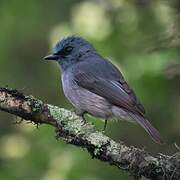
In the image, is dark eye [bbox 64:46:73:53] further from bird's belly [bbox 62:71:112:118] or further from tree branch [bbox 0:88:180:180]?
tree branch [bbox 0:88:180:180]

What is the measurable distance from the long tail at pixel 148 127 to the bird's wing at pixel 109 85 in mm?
57

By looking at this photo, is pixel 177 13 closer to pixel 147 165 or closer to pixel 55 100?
pixel 147 165

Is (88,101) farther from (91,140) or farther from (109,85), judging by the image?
(91,140)

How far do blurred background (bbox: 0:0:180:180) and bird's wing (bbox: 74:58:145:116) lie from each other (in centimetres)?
46

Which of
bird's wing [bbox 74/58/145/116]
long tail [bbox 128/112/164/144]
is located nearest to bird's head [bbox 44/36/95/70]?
bird's wing [bbox 74/58/145/116]

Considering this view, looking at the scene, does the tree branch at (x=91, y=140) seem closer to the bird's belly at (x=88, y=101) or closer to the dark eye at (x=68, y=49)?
the bird's belly at (x=88, y=101)

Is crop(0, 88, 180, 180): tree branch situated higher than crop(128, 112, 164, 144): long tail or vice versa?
crop(128, 112, 164, 144): long tail

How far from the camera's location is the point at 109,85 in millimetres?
8375

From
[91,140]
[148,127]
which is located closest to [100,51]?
[148,127]

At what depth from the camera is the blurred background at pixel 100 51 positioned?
9070 millimetres

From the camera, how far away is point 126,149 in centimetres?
636

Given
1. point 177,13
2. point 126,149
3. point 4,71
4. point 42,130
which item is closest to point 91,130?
point 126,149

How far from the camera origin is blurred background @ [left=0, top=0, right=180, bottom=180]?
9.07 m

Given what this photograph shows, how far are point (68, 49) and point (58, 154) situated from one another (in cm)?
129
